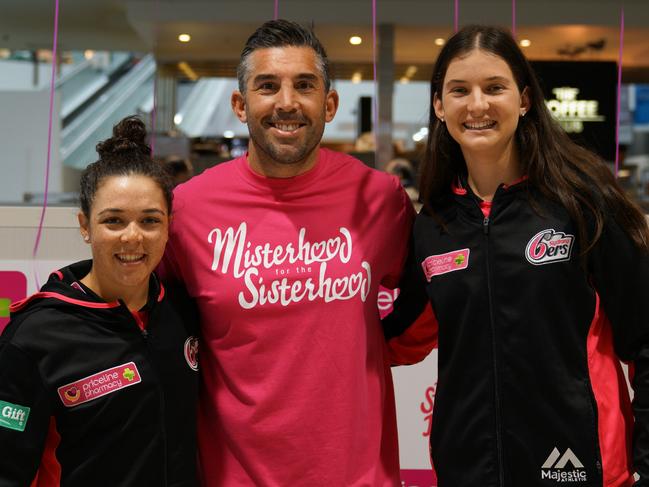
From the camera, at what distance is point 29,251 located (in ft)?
8.63

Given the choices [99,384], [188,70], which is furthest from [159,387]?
[188,70]

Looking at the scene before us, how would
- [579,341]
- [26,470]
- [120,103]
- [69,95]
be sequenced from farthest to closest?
[120,103] < [69,95] < [579,341] < [26,470]

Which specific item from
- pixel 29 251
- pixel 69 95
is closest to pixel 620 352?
pixel 29 251

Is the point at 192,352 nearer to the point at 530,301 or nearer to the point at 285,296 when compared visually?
the point at 285,296

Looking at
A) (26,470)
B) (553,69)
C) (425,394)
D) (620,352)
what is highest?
(553,69)

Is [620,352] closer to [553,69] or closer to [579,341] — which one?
[579,341]

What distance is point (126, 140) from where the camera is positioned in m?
1.75

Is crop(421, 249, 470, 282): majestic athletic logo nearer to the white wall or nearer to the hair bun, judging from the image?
the hair bun

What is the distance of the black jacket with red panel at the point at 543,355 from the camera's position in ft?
5.30

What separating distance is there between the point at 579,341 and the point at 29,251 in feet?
5.97

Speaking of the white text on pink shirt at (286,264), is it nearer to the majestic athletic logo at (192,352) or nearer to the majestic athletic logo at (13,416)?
the majestic athletic logo at (192,352)

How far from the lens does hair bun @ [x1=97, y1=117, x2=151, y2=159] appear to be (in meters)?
1.73

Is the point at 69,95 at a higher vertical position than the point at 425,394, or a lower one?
higher

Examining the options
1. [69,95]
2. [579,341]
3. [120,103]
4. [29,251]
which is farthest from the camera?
[120,103]
